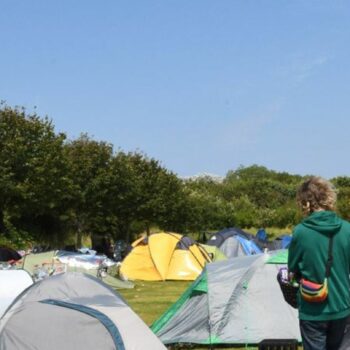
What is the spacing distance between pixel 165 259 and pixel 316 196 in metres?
15.7

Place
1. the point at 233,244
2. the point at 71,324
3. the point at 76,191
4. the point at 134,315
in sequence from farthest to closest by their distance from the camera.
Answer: the point at 76,191, the point at 233,244, the point at 134,315, the point at 71,324

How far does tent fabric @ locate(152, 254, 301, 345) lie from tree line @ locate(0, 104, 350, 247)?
15.3 m

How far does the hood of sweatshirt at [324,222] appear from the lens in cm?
439

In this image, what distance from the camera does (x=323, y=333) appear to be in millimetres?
4418

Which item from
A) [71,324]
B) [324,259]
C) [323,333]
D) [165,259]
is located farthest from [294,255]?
[165,259]

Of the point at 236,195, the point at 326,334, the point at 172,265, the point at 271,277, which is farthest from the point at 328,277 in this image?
the point at 236,195

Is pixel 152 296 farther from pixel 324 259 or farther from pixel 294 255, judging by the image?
pixel 324 259

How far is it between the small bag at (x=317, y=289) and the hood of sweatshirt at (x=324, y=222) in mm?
70

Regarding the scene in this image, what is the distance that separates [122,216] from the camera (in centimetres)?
3344

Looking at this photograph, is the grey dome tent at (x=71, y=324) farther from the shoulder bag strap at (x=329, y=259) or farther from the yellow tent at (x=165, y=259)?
the yellow tent at (x=165, y=259)

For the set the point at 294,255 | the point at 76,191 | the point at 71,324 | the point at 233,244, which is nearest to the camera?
the point at 294,255

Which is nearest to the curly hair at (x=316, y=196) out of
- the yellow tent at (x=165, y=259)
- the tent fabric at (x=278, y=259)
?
the tent fabric at (x=278, y=259)

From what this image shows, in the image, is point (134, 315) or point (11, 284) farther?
point (11, 284)

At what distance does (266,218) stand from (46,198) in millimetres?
38546
